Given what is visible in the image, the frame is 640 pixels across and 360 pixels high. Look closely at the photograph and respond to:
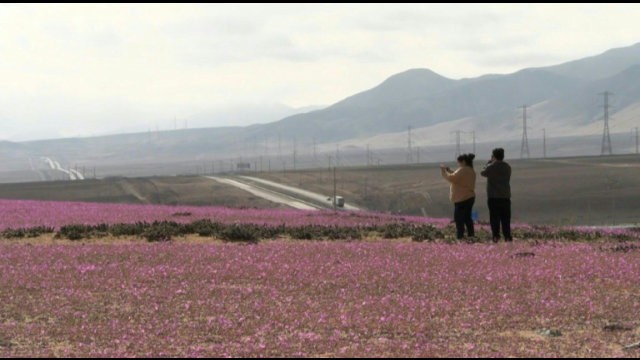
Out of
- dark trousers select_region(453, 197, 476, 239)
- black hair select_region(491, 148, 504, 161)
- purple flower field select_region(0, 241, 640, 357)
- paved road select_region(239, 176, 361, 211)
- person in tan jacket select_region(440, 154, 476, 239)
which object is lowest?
paved road select_region(239, 176, 361, 211)

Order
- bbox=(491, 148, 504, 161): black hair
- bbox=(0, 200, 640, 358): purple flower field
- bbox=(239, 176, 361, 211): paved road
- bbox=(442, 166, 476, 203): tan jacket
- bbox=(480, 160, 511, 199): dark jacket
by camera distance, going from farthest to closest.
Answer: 1. bbox=(239, 176, 361, 211): paved road
2. bbox=(442, 166, 476, 203): tan jacket
3. bbox=(491, 148, 504, 161): black hair
4. bbox=(480, 160, 511, 199): dark jacket
5. bbox=(0, 200, 640, 358): purple flower field

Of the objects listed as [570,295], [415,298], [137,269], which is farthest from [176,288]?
[570,295]

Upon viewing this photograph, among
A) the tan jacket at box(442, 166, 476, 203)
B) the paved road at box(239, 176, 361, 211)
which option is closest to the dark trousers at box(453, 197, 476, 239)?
the tan jacket at box(442, 166, 476, 203)

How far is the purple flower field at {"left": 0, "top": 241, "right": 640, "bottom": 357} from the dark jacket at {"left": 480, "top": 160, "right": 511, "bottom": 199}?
5.62ft

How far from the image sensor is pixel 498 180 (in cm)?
2142

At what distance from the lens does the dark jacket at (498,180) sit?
70.2ft

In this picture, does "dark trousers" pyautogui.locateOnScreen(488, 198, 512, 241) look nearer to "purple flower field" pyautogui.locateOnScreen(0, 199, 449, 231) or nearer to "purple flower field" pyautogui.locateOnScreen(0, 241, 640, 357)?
"purple flower field" pyautogui.locateOnScreen(0, 241, 640, 357)

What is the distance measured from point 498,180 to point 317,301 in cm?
960

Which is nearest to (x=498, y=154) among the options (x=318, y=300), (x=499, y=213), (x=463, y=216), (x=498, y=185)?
(x=498, y=185)

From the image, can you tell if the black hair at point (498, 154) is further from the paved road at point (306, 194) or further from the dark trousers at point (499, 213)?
the paved road at point (306, 194)

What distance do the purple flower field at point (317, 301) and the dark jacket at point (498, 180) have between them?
1712 millimetres

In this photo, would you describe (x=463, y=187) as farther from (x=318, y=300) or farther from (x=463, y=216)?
(x=318, y=300)

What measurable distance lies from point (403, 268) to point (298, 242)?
646cm

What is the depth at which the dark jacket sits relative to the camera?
21.4 meters
